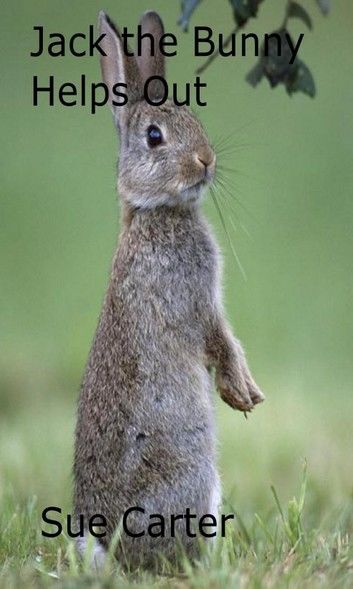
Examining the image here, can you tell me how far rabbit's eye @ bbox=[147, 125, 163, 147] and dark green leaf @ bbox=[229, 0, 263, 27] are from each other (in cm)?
62

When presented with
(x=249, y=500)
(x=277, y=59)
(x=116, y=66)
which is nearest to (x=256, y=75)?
(x=277, y=59)

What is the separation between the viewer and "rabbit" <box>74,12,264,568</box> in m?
5.29

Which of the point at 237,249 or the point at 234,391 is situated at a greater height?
the point at 237,249

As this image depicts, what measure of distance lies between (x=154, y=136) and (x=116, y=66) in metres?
0.33

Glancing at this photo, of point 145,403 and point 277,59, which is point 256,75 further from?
point 145,403

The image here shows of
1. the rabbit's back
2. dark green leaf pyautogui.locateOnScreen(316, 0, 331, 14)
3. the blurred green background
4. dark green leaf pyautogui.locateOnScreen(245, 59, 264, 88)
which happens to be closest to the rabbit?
the rabbit's back

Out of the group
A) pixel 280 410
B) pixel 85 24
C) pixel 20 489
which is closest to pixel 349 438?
pixel 280 410

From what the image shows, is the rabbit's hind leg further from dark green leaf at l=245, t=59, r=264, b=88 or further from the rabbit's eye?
dark green leaf at l=245, t=59, r=264, b=88

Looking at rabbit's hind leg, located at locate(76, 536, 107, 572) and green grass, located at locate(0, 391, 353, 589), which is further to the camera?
rabbit's hind leg, located at locate(76, 536, 107, 572)

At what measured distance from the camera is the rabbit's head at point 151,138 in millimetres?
5496

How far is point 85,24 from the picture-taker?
1620 centimetres

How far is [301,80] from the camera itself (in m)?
5.41

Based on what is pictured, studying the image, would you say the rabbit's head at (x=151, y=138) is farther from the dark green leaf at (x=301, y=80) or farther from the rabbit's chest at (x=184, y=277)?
the dark green leaf at (x=301, y=80)

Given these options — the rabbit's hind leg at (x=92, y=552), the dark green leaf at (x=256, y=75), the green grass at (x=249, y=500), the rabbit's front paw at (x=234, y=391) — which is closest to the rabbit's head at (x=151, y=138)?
the dark green leaf at (x=256, y=75)
